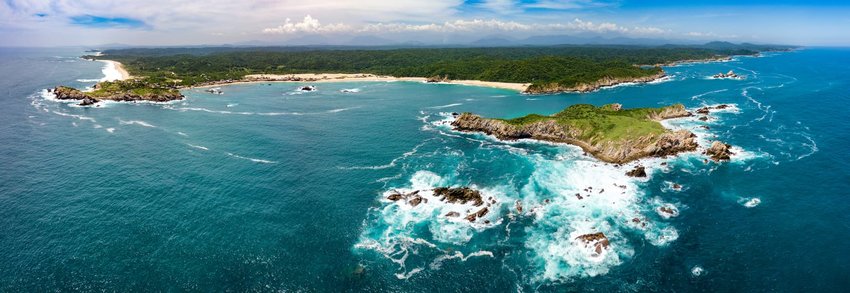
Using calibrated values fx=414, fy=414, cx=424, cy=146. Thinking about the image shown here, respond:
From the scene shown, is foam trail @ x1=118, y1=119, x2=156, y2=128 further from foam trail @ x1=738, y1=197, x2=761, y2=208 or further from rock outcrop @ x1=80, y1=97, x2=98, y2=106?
foam trail @ x1=738, y1=197, x2=761, y2=208

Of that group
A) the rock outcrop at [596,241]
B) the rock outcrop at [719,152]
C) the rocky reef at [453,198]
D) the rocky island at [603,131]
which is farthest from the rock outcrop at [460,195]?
the rock outcrop at [719,152]

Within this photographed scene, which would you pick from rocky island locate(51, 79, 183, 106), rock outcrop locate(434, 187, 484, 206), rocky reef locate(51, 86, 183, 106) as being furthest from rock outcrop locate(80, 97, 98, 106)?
rock outcrop locate(434, 187, 484, 206)

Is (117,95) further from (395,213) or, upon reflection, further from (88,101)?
(395,213)

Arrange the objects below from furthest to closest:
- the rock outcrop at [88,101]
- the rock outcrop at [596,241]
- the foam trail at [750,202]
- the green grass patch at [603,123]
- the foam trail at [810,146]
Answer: the rock outcrop at [88,101] → the green grass patch at [603,123] → the foam trail at [810,146] → the foam trail at [750,202] → the rock outcrop at [596,241]

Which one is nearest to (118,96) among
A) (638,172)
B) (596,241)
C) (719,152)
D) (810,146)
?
(596,241)

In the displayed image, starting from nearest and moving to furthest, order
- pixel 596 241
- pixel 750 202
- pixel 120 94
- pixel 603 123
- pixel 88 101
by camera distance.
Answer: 1. pixel 596 241
2. pixel 750 202
3. pixel 603 123
4. pixel 88 101
5. pixel 120 94

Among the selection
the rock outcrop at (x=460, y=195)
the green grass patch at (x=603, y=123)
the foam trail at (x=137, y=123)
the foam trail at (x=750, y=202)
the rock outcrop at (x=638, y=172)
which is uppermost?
the green grass patch at (x=603, y=123)

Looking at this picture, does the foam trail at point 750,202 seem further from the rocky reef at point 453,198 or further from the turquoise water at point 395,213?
the rocky reef at point 453,198

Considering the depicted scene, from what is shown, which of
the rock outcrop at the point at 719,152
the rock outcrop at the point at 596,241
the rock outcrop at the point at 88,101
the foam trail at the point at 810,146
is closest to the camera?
the rock outcrop at the point at 596,241
